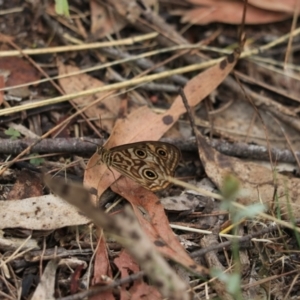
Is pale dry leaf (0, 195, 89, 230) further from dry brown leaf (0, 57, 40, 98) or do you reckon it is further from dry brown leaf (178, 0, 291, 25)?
dry brown leaf (178, 0, 291, 25)

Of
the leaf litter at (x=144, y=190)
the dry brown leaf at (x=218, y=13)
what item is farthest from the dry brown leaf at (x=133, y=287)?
the dry brown leaf at (x=218, y=13)

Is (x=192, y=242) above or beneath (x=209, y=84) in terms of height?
beneath

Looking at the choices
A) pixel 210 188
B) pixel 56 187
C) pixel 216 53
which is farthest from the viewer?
pixel 216 53

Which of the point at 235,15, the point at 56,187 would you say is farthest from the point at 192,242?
the point at 235,15

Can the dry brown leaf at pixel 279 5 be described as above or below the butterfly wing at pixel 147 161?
above

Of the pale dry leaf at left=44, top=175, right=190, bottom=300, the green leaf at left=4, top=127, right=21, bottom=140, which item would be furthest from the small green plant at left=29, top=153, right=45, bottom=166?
the pale dry leaf at left=44, top=175, right=190, bottom=300

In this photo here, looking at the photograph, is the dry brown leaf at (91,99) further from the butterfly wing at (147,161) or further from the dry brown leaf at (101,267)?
the dry brown leaf at (101,267)

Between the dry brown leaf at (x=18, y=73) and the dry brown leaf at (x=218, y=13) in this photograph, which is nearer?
the dry brown leaf at (x=18, y=73)

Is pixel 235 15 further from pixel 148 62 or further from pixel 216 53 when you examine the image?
pixel 148 62
